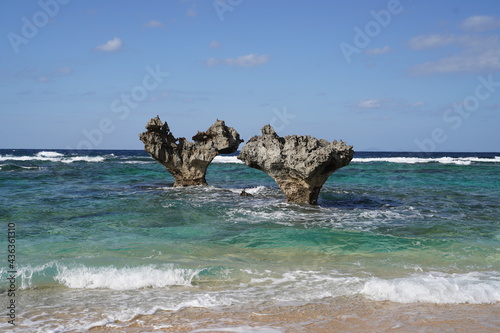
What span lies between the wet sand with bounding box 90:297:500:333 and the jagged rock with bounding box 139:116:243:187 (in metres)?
13.6

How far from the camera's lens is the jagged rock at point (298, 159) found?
12.9 metres

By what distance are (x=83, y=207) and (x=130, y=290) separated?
791 cm

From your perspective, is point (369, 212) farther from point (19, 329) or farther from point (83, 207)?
point (19, 329)

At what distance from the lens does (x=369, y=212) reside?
12773 millimetres

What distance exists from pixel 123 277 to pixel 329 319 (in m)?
3.18

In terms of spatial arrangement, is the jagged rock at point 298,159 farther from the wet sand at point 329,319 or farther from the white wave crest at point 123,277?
the wet sand at point 329,319

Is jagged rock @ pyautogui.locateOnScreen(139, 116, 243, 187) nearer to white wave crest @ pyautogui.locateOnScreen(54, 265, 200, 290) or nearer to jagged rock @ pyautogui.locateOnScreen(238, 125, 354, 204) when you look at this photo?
jagged rock @ pyautogui.locateOnScreen(238, 125, 354, 204)

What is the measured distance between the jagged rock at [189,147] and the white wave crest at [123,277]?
11966 mm

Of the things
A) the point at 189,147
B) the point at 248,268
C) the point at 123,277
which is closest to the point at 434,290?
the point at 248,268

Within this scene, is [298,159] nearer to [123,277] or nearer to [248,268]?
[248,268]

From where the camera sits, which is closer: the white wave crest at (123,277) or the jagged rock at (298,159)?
the white wave crest at (123,277)

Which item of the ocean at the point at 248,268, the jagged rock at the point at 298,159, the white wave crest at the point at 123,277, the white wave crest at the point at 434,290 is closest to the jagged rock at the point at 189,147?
the jagged rock at the point at 298,159

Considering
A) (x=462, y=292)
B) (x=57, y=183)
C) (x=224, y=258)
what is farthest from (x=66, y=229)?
(x=57, y=183)

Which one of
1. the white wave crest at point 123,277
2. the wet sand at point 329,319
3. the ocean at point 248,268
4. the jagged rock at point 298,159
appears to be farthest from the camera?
the jagged rock at point 298,159
